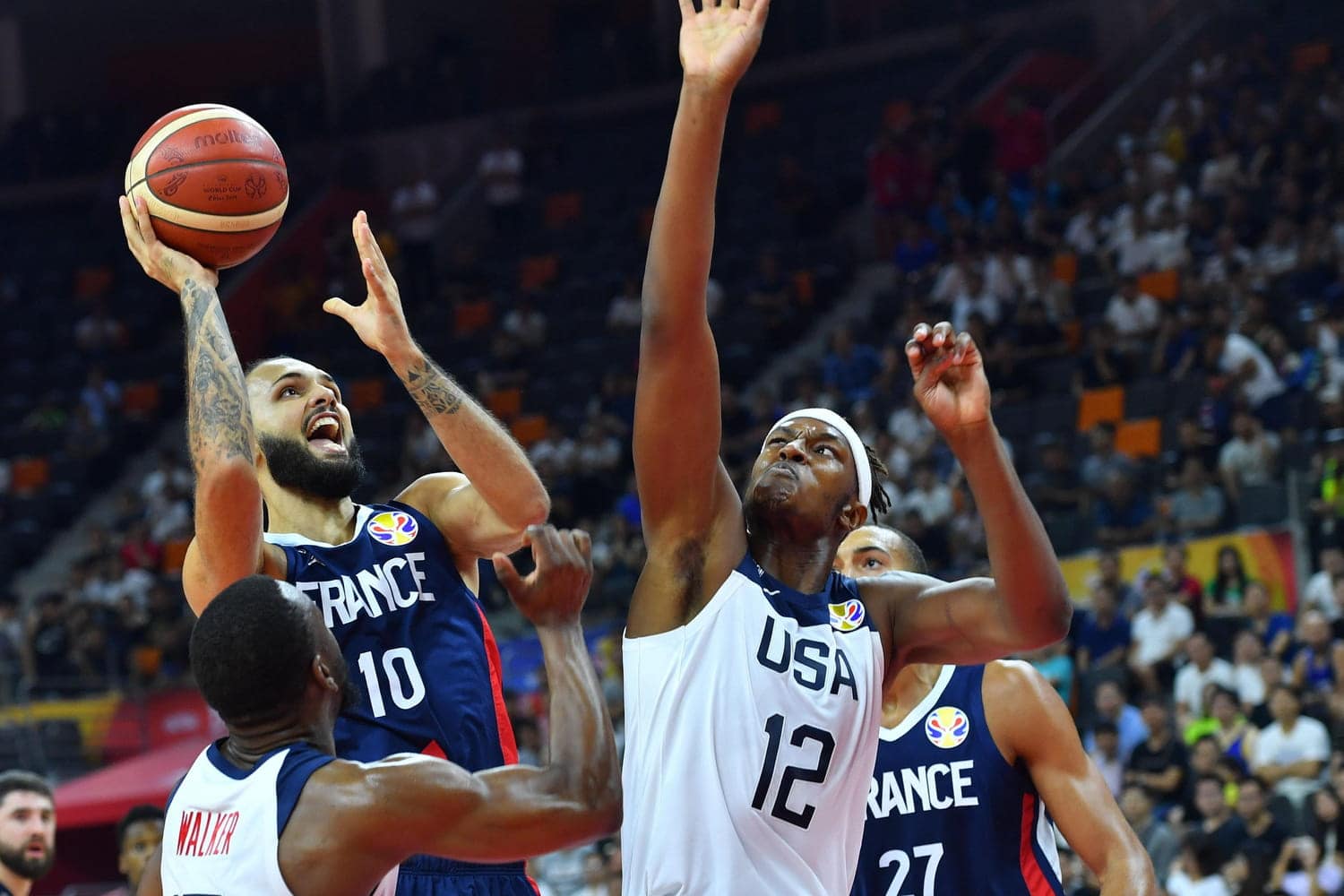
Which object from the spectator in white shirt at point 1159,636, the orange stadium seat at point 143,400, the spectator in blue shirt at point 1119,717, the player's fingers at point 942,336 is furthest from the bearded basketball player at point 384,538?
the orange stadium seat at point 143,400

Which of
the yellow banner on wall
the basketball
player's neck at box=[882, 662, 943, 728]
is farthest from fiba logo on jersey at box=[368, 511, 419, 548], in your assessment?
the yellow banner on wall

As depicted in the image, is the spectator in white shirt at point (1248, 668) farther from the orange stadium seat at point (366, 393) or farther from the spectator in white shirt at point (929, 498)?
the orange stadium seat at point (366, 393)

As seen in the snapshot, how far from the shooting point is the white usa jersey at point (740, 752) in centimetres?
356

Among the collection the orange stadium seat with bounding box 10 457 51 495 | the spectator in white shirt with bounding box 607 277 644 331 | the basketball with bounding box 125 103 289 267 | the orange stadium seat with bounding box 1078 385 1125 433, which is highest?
the spectator in white shirt with bounding box 607 277 644 331

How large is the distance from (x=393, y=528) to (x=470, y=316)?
1661 centimetres

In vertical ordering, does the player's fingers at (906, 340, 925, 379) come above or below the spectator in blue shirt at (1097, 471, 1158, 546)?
below

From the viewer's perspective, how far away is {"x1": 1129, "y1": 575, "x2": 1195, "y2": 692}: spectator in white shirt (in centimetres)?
1151

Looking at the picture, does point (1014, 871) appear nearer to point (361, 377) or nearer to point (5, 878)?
point (5, 878)

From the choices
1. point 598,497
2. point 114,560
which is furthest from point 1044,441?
point 114,560

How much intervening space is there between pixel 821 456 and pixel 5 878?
362 cm

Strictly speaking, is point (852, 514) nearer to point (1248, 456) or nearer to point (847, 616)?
point (847, 616)

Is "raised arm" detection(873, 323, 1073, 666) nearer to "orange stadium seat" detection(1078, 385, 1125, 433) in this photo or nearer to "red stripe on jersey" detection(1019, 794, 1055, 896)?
"red stripe on jersey" detection(1019, 794, 1055, 896)

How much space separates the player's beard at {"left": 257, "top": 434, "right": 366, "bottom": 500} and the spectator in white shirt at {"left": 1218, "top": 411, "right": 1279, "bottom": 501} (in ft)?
29.5

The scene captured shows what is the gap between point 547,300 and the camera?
2091 centimetres
